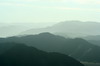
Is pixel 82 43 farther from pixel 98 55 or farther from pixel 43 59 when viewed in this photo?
pixel 43 59

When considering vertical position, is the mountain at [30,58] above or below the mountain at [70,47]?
above

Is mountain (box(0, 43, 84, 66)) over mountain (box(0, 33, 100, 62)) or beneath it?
over

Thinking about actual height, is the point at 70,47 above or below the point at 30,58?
below

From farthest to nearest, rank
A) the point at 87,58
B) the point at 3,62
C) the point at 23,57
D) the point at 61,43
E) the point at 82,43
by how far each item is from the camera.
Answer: the point at 61,43 → the point at 82,43 → the point at 87,58 → the point at 23,57 → the point at 3,62

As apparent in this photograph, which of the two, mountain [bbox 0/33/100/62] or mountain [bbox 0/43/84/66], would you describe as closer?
mountain [bbox 0/43/84/66]

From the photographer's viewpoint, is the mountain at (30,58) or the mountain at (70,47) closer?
the mountain at (30,58)

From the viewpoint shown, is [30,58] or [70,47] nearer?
[30,58]

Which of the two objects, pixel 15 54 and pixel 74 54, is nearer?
pixel 15 54

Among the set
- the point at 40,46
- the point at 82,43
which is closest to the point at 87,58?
the point at 82,43
